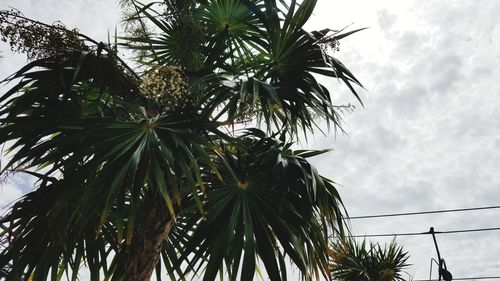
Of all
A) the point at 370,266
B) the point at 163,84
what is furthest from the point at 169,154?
the point at 370,266

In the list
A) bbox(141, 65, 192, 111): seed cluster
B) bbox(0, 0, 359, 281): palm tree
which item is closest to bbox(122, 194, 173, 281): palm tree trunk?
bbox(0, 0, 359, 281): palm tree

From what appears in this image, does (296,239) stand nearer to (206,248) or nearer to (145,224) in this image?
(206,248)

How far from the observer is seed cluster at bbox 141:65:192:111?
3811 mm

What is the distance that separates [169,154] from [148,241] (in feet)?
3.77

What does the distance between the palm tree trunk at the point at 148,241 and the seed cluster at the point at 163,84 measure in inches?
38.0

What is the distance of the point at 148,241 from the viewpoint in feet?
14.1

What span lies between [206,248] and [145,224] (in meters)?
0.65

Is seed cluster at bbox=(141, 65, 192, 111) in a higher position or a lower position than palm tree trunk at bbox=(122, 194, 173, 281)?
higher

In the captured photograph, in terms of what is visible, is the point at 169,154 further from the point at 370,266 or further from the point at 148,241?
the point at 370,266

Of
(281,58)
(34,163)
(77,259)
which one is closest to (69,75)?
(34,163)

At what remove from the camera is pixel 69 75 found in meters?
4.31

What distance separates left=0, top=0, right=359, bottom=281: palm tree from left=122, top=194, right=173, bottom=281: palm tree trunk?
0.01 metres

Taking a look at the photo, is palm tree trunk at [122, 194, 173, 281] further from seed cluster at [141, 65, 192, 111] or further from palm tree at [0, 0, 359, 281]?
seed cluster at [141, 65, 192, 111]

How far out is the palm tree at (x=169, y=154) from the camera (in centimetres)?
365
